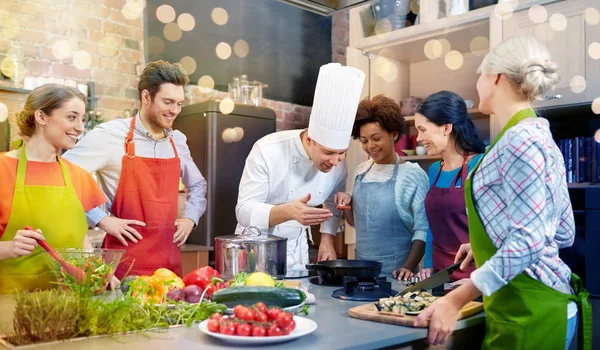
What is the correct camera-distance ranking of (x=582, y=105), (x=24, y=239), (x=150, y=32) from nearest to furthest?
(x=24, y=239)
(x=582, y=105)
(x=150, y=32)

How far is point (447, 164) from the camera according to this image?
268cm

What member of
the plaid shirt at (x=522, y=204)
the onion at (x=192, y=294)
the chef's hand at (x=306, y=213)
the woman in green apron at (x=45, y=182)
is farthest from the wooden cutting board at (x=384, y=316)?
the woman in green apron at (x=45, y=182)

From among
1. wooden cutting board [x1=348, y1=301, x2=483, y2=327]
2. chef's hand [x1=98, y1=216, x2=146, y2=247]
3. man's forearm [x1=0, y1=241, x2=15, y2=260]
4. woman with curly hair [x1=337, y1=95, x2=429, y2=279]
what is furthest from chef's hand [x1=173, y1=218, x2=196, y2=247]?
wooden cutting board [x1=348, y1=301, x2=483, y2=327]

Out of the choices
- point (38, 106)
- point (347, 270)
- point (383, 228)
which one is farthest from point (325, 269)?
point (38, 106)

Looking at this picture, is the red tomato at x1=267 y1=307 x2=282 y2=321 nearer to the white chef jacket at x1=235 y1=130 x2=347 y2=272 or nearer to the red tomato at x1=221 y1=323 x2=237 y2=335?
the red tomato at x1=221 y1=323 x2=237 y2=335

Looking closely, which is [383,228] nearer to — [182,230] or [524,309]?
[182,230]

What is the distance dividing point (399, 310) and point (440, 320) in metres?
0.14

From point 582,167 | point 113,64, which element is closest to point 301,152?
point 582,167

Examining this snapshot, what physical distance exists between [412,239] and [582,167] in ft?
4.15

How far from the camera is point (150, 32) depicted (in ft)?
Answer: 14.5

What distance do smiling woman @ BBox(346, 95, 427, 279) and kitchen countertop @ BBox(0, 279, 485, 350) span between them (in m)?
1.04

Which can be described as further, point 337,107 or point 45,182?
point 337,107

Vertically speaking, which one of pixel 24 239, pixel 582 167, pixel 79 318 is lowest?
pixel 79 318

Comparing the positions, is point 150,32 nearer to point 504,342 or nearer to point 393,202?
point 393,202
